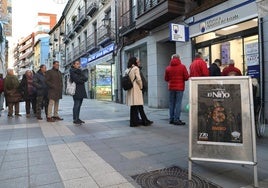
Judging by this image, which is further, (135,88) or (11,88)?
(11,88)

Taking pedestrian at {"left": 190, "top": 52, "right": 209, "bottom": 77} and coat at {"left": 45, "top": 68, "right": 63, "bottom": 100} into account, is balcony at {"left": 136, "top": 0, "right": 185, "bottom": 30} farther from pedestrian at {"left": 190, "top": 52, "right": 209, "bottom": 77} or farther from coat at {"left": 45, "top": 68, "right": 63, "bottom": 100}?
coat at {"left": 45, "top": 68, "right": 63, "bottom": 100}

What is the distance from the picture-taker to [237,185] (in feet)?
11.1

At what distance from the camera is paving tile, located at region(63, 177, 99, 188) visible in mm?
3400

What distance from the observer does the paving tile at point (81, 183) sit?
3400 millimetres

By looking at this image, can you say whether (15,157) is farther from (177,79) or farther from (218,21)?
(218,21)

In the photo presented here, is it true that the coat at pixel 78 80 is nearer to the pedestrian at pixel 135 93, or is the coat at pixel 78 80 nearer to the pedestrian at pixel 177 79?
the pedestrian at pixel 135 93

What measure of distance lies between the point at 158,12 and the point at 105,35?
8.61m

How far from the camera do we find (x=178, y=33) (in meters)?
10.4

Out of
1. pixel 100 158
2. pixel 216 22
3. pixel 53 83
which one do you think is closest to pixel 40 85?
pixel 53 83

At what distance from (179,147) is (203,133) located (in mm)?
1680

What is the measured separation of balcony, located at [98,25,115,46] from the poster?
15.5 m

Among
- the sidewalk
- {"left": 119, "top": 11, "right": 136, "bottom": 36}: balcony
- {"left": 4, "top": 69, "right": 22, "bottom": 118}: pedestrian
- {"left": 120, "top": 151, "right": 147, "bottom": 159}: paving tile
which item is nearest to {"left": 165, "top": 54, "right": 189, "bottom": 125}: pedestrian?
the sidewalk

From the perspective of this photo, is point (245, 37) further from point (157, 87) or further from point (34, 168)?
point (34, 168)

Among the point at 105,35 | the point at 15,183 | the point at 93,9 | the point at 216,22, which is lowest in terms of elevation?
the point at 15,183
